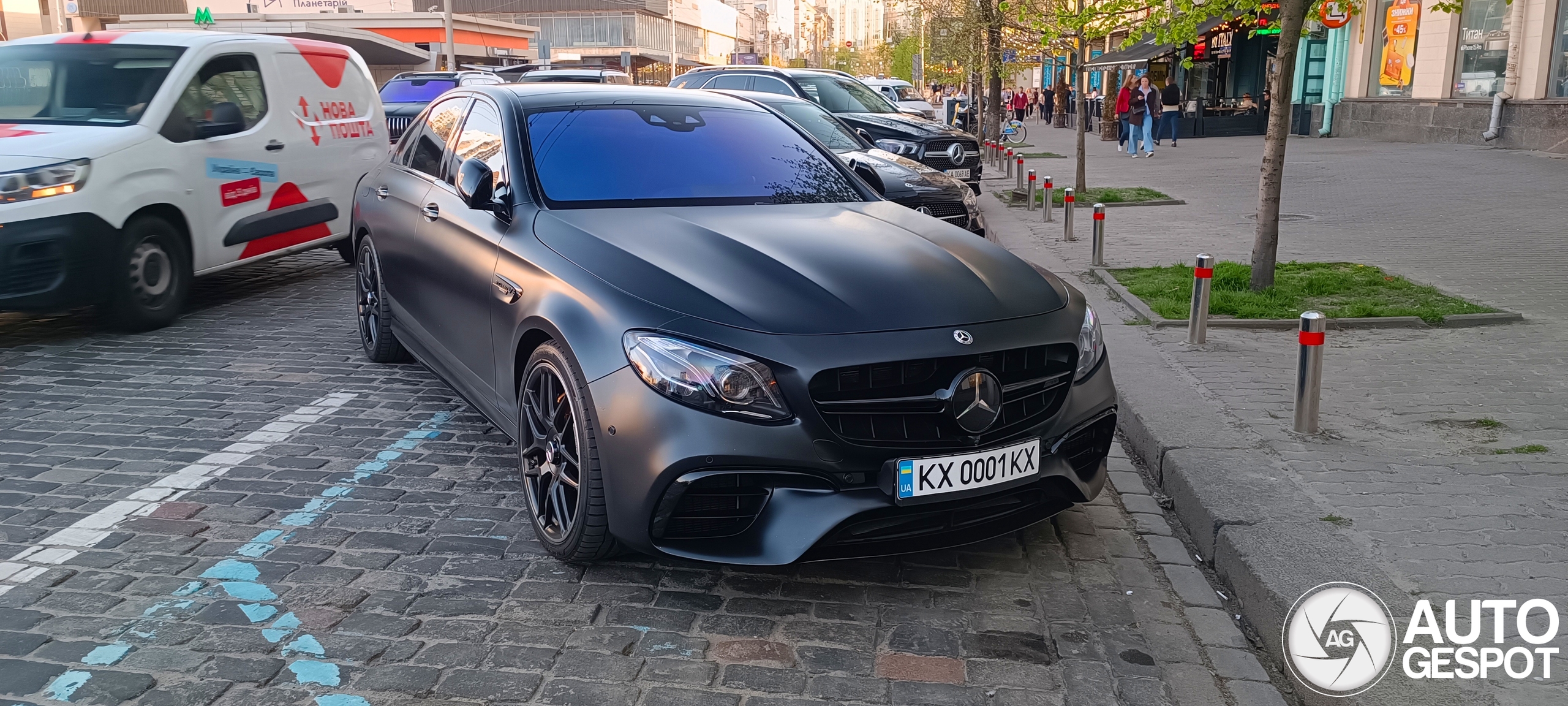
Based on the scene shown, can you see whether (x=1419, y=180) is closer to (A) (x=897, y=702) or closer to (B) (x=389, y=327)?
(B) (x=389, y=327)

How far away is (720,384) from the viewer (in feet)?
10.9

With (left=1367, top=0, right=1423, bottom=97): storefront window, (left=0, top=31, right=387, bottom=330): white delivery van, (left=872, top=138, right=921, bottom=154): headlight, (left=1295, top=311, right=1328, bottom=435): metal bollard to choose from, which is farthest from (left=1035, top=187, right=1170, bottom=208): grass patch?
(left=1367, top=0, right=1423, bottom=97): storefront window

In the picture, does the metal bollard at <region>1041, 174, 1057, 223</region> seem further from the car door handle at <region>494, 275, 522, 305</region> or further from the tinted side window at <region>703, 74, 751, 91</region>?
the car door handle at <region>494, 275, 522, 305</region>

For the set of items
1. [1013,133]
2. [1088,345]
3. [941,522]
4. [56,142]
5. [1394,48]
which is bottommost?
[941,522]

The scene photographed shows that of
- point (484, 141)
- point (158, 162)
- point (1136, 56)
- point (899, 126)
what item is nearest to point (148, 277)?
point (158, 162)

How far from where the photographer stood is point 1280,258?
10023 millimetres

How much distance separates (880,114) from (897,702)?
1288 cm

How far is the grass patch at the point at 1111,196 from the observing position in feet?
49.4

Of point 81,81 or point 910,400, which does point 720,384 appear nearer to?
point 910,400

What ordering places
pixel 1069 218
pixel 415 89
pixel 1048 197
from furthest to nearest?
1. pixel 415 89
2. pixel 1048 197
3. pixel 1069 218

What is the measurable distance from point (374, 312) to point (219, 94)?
2.65 m

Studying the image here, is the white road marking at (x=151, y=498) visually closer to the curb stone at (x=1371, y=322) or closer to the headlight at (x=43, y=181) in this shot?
the headlight at (x=43, y=181)

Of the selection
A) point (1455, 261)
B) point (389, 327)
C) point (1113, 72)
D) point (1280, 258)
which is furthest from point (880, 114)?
point (1113, 72)

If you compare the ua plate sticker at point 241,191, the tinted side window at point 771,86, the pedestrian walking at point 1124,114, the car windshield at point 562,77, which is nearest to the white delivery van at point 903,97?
the pedestrian walking at point 1124,114
